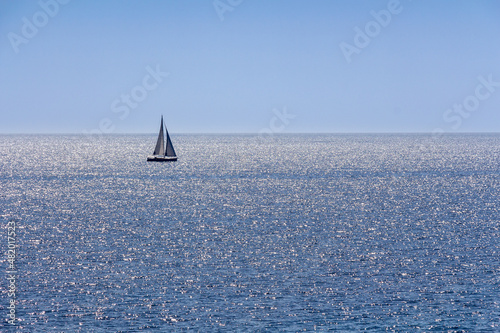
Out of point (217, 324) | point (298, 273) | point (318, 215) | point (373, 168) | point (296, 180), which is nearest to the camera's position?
point (217, 324)

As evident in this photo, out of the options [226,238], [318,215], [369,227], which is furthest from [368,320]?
[318,215]

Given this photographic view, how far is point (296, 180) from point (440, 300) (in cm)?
10663

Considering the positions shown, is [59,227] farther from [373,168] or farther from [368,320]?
[373,168]

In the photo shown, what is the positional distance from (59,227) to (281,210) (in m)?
34.9

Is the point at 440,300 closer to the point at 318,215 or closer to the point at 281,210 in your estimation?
the point at 318,215

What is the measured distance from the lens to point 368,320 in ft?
147

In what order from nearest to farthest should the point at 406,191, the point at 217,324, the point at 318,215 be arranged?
1. the point at 217,324
2. the point at 318,215
3. the point at 406,191

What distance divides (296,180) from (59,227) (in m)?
81.4

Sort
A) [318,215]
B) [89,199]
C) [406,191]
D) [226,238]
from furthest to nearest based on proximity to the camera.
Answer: [406,191]
[89,199]
[318,215]
[226,238]

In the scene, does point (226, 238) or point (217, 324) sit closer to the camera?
point (217, 324)

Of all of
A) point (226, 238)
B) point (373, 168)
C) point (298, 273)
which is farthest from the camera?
point (373, 168)

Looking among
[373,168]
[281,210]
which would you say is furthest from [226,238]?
[373,168]

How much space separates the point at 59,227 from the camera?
82938 mm

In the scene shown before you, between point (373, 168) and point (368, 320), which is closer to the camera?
point (368, 320)
